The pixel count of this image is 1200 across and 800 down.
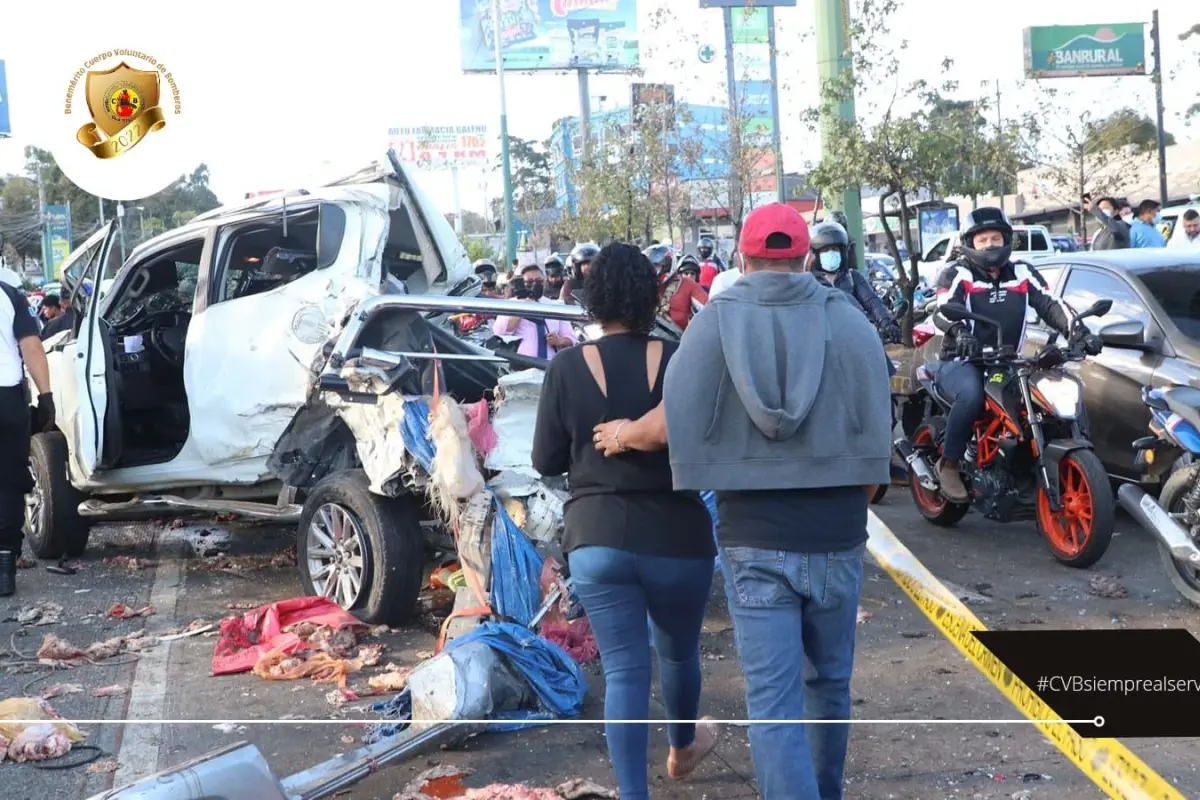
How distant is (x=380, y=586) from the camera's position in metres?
6.16

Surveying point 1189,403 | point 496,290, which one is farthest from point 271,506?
point 496,290

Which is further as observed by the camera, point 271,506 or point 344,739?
point 271,506

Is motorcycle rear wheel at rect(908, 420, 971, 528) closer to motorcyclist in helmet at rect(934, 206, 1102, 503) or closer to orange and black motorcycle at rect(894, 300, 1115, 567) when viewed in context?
orange and black motorcycle at rect(894, 300, 1115, 567)

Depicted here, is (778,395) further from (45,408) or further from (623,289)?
(45,408)

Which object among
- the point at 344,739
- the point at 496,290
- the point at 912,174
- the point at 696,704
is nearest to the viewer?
the point at 696,704

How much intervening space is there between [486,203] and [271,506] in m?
64.4

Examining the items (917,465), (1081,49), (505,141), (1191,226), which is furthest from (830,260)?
(1081,49)

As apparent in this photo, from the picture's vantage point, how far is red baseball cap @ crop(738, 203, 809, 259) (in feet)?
11.4

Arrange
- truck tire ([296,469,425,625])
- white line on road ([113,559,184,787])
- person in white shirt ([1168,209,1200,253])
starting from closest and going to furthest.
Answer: white line on road ([113,559,184,787]) < truck tire ([296,469,425,625]) < person in white shirt ([1168,209,1200,253])

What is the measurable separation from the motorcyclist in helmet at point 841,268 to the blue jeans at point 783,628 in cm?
496

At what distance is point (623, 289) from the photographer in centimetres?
399

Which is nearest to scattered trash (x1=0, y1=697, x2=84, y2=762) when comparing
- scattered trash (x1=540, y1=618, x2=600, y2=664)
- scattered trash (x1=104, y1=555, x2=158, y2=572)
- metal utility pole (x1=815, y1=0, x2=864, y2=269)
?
scattered trash (x1=540, y1=618, x2=600, y2=664)

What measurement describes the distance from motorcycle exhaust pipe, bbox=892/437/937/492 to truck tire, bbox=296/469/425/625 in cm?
327

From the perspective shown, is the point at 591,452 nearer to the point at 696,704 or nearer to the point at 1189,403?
the point at 696,704
